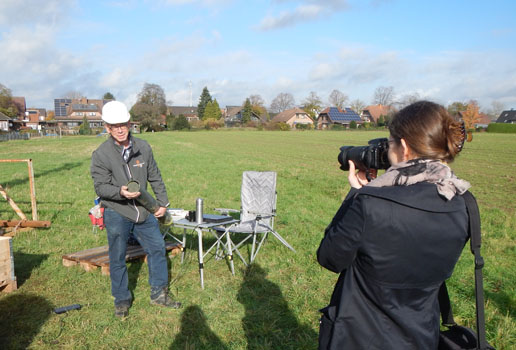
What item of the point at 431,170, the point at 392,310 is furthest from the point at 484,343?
the point at 431,170

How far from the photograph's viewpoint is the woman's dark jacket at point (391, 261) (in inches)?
60.1

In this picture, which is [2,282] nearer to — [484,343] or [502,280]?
[484,343]

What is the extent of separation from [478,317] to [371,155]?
0.82 m

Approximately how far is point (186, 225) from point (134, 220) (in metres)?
1.33

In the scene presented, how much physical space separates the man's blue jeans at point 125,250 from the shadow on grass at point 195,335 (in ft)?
1.54

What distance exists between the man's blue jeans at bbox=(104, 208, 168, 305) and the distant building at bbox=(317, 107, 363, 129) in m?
92.8

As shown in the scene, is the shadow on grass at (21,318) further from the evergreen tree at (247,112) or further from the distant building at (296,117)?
the distant building at (296,117)

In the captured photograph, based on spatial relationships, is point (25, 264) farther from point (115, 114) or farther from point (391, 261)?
point (391, 261)

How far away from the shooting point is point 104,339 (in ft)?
12.3

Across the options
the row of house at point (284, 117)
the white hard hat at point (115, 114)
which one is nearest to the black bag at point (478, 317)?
the white hard hat at point (115, 114)

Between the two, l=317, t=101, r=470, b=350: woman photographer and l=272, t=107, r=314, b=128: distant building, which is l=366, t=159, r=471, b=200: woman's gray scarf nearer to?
l=317, t=101, r=470, b=350: woman photographer

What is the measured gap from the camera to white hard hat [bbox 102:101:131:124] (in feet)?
12.3

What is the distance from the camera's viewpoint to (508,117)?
103 metres

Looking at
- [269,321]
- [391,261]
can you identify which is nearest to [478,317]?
[391,261]
